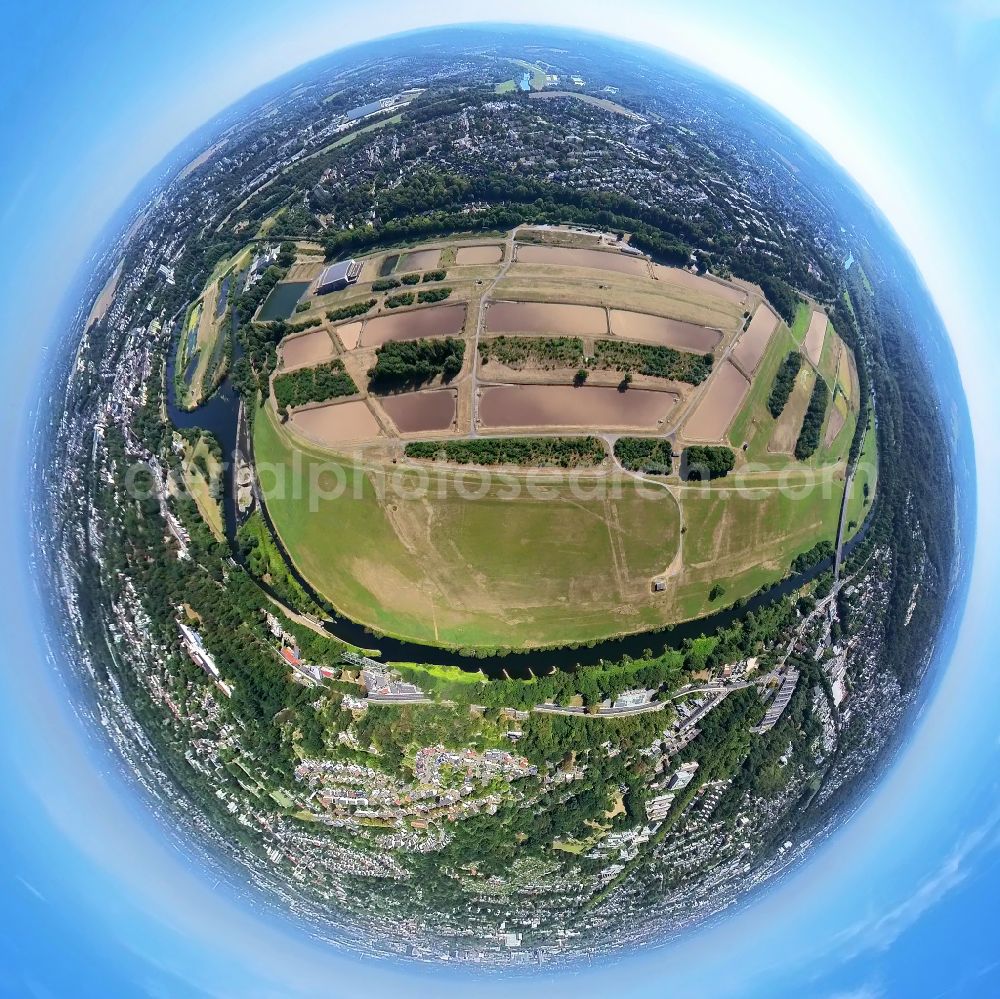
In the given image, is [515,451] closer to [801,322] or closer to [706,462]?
[706,462]

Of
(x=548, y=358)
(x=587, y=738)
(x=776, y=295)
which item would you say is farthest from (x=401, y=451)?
(x=776, y=295)

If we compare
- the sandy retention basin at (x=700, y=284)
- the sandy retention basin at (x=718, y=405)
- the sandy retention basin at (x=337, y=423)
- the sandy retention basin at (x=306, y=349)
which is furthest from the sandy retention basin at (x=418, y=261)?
the sandy retention basin at (x=718, y=405)

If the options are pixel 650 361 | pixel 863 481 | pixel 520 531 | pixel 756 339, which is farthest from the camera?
pixel 863 481

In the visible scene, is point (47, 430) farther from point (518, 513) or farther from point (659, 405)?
point (659, 405)

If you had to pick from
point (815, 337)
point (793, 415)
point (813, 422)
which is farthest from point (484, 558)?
point (815, 337)

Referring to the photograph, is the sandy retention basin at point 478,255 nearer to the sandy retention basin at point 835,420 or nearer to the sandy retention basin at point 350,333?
the sandy retention basin at point 350,333
